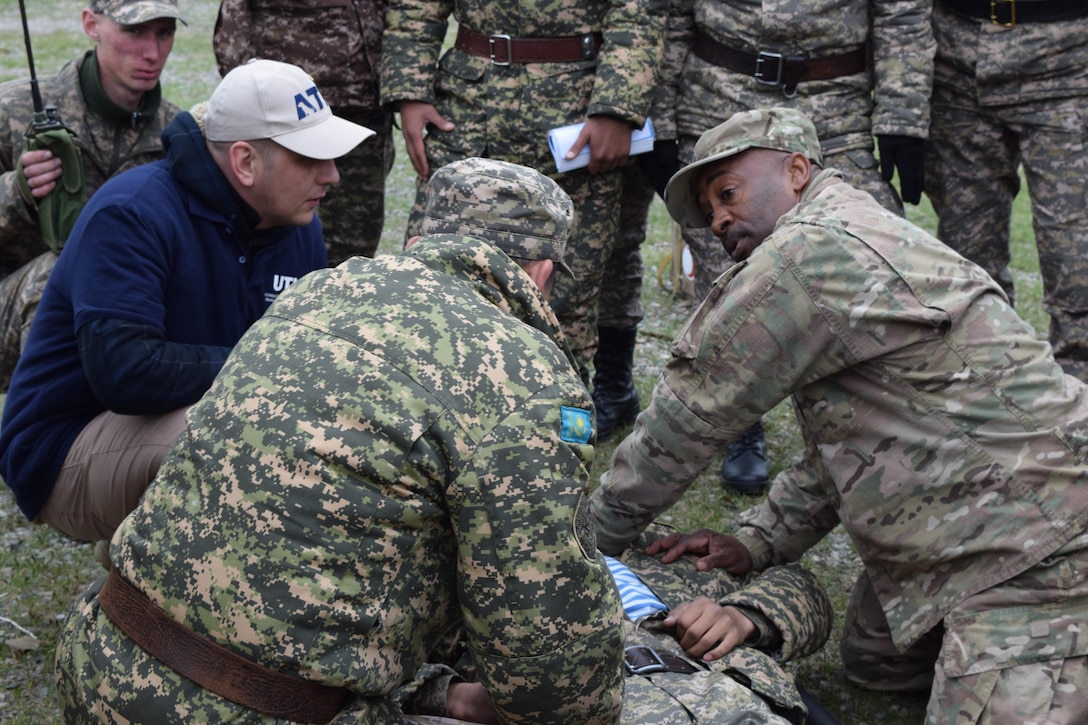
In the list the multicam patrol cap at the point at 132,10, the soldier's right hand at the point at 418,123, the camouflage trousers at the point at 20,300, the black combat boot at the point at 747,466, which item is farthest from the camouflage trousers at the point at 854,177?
the camouflage trousers at the point at 20,300

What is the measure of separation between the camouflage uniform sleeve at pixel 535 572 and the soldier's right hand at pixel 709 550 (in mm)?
1209

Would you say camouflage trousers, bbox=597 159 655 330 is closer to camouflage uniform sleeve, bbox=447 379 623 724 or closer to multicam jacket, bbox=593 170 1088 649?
multicam jacket, bbox=593 170 1088 649

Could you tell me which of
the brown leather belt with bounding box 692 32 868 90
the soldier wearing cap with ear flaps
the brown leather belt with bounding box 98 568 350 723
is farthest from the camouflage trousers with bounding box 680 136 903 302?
the brown leather belt with bounding box 98 568 350 723

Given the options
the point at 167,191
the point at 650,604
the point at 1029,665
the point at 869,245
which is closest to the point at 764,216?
the point at 869,245

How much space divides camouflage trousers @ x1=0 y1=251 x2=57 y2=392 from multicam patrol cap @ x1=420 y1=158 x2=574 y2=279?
2.05 metres

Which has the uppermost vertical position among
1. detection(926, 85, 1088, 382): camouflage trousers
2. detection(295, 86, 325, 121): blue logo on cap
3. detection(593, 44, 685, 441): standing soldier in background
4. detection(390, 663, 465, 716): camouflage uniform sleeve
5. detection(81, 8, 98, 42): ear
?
detection(295, 86, 325, 121): blue logo on cap

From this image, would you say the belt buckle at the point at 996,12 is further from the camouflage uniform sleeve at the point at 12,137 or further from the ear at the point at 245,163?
the camouflage uniform sleeve at the point at 12,137

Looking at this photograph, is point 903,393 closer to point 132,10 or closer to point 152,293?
point 152,293

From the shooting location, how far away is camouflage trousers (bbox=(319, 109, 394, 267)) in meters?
5.10

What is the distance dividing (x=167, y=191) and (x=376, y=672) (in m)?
1.71

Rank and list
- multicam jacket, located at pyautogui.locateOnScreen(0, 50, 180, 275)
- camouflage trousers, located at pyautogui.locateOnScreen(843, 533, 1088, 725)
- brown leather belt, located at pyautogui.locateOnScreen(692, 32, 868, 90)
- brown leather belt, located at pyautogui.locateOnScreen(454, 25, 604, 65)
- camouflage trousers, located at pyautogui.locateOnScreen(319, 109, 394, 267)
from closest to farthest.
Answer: camouflage trousers, located at pyautogui.locateOnScreen(843, 533, 1088, 725), multicam jacket, located at pyautogui.locateOnScreen(0, 50, 180, 275), brown leather belt, located at pyautogui.locateOnScreen(692, 32, 868, 90), brown leather belt, located at pyautogui.locateOnScreen(454, 25, 604, 65), camouflage trousers, located at pyautogui.locateOnScreen(319, 109, 394, 267)

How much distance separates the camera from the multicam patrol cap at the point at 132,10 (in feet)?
13.6

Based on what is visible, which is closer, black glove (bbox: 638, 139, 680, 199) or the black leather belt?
the black leather belt

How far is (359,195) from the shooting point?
5172mm
